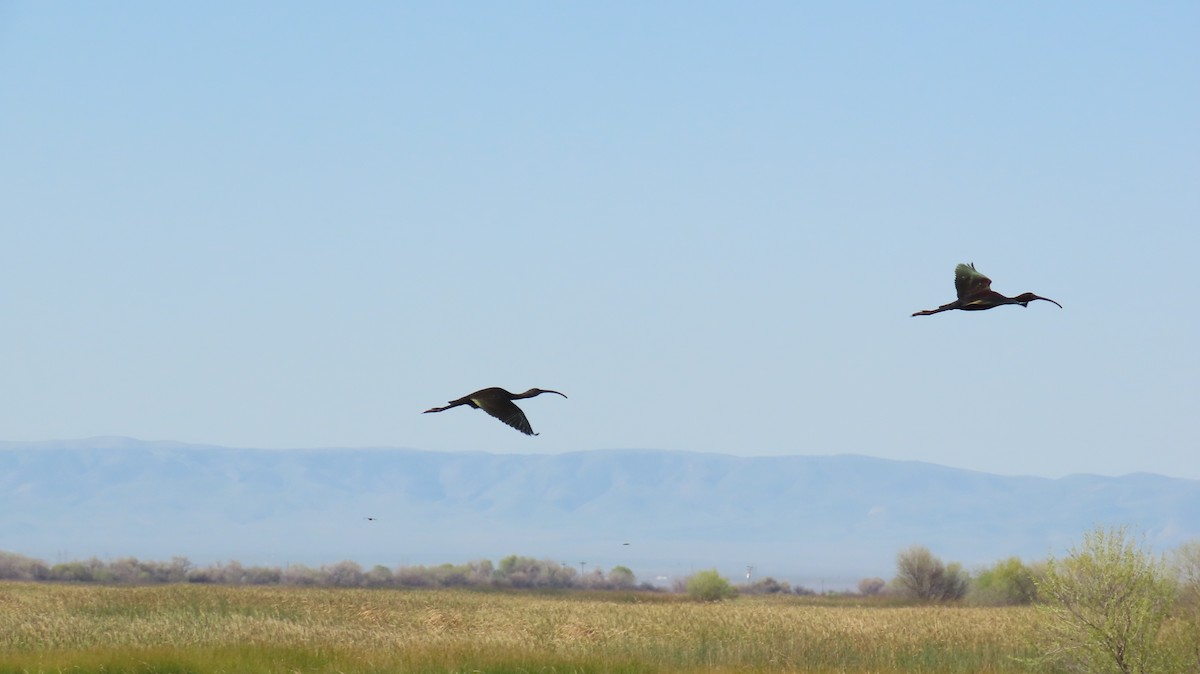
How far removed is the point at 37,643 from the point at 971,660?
71.8 feet

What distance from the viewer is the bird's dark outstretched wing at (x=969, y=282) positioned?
1230 centimetres

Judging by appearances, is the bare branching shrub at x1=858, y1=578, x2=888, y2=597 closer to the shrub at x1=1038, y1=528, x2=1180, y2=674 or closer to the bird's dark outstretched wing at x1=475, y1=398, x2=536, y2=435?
the shrub at x1=1038, y1=528, x2=1180, y2=674

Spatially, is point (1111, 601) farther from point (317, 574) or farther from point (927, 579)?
point (317, 574)

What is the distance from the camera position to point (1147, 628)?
2617 cm

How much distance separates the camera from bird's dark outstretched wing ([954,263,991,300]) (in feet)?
40.4

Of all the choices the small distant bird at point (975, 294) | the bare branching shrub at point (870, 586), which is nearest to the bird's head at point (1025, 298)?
the small distant bird at point (975, 294)

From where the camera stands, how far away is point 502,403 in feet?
40.5

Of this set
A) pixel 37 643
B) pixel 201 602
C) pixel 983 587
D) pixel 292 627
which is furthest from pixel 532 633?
pixel 983 587

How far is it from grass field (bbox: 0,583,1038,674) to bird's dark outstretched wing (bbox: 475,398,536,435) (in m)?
14.2

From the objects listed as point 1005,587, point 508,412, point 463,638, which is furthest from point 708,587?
point 508,412

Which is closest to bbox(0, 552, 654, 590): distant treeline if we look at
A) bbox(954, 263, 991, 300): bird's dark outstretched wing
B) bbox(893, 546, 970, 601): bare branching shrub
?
bbox(893, 546, 970, 601): bare branching shrub

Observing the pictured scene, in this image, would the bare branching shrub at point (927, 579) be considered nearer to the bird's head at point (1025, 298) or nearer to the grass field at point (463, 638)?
the grass field at point (463, 638)

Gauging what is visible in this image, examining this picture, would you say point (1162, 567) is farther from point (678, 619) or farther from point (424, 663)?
point (678, 619)

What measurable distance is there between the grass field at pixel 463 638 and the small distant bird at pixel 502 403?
14.2m
